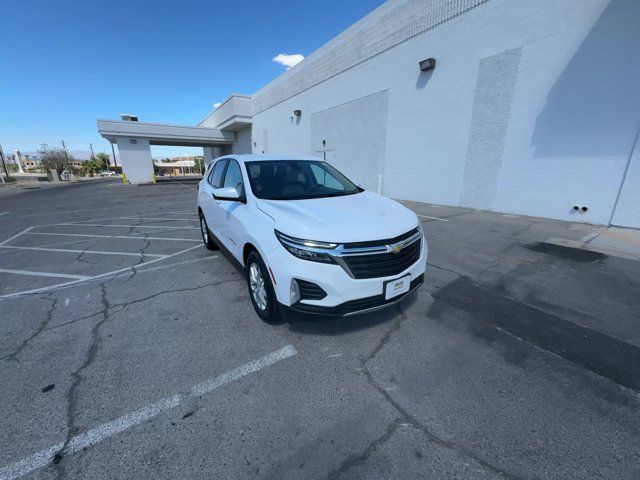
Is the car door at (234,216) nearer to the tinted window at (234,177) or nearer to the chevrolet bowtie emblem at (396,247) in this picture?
the tinted window at (234,177)

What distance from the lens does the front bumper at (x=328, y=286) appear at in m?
2.37

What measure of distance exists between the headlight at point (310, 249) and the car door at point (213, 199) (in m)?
2.10

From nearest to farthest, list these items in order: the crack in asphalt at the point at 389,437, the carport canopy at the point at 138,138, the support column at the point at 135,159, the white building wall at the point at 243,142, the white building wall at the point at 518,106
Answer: the crack in asphalt at the point at 389,437 < the white building wall at the point at 518,106 < the carport canopy at the point at 138,138 < the support column at the point at 135,159 < the white building wall at the point at 243,142

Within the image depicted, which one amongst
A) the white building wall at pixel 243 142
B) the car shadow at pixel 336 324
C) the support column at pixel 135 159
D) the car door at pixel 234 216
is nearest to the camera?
the car shadow at pixel 336 324

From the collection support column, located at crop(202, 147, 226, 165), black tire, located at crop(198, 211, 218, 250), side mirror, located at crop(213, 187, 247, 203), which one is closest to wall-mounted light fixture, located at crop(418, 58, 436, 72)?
black tire, located at crop(198, 211, 218, 250)

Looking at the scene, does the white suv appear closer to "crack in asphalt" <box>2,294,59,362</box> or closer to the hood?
the hood

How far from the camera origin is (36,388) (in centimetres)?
224

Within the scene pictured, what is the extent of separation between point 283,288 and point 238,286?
1.77 meters

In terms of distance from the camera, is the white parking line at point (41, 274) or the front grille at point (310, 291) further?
the white parking line at point (41, 274)

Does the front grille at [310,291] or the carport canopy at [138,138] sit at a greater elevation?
the carport canopy at [138,138]

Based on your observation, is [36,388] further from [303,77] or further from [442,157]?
[303,77]

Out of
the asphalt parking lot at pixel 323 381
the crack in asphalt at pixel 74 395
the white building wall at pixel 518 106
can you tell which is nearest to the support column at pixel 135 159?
the white building wall at pixel 518 106

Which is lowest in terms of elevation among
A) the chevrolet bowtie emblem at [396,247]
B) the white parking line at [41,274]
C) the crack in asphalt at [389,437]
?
the white parking line at [41,274]

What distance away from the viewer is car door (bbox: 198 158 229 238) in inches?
173
